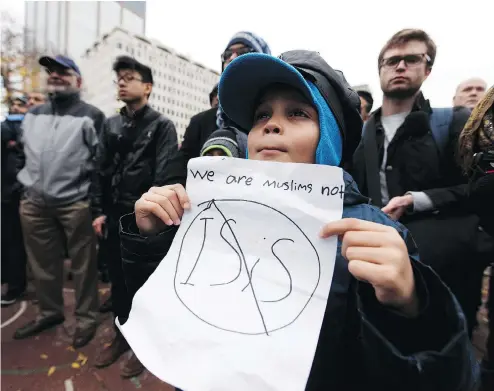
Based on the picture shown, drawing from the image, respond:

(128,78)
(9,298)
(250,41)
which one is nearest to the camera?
(250,41)

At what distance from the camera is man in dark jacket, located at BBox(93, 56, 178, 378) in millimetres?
2232

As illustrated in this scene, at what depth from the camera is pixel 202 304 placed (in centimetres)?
65

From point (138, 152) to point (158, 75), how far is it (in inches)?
2422

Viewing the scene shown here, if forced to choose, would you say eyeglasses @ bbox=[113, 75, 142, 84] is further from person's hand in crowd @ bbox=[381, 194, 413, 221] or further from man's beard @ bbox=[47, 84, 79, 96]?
person's hand in crowd @ bbox=[381, 194, 413, 221]

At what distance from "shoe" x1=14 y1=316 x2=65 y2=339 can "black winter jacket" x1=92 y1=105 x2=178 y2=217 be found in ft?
3.70

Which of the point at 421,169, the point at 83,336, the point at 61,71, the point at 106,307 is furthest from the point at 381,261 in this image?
the point at 106,307

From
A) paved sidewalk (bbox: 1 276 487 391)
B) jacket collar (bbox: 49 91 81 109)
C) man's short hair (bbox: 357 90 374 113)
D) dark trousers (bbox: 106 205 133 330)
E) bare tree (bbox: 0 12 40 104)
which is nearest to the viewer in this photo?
paved sidewalk (bbox: 1 276 487 391)

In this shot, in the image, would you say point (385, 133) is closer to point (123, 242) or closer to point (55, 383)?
point (123, 242)

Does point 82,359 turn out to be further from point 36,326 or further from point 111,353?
point 36,326

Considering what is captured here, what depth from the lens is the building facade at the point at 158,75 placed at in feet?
158

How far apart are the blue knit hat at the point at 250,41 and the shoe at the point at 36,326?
8.27 ft

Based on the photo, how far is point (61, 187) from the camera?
2.46 metres

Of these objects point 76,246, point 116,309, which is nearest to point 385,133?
point 116,309

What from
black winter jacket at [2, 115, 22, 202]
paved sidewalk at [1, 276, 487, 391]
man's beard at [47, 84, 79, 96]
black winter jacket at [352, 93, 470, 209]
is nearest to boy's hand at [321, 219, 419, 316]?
black winter jacket at [352, 93, 470, 209]
